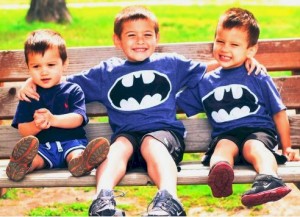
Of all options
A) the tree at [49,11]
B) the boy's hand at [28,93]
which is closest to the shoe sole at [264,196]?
the boy's hand at [28,93]

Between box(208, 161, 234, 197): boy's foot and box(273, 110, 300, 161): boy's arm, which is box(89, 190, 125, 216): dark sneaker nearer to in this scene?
box(208, 161, 234, 197): boy's foot

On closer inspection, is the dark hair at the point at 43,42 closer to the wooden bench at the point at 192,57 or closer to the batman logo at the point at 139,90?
the batman logo at the point at 139,90

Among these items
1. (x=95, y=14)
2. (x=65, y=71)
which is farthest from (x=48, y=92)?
(x=95, y=14)

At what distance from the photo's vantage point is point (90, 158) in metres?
3.67

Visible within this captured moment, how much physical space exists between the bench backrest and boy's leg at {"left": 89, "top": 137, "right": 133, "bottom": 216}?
0.68 meters

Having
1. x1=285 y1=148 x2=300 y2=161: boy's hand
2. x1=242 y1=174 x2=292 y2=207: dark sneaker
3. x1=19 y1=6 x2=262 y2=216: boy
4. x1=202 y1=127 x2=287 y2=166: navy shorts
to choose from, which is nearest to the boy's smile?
x1=19 y1=6 x2=262 y2=216: boy

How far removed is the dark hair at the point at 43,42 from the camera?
13.6 feet

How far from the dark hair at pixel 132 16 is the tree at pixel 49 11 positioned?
11360 mm

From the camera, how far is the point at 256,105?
13.7 ft

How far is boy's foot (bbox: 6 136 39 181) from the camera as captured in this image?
3.70m

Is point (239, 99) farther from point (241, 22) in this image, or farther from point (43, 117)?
point (43, 117)

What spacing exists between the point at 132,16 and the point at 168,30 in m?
9.28

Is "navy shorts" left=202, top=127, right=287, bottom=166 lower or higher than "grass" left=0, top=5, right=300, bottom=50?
lower

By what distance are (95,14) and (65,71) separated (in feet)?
43.2
